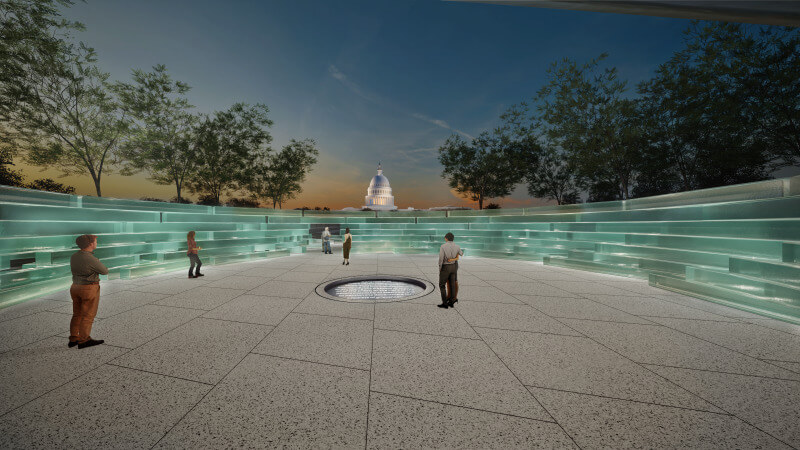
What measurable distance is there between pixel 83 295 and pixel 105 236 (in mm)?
5857

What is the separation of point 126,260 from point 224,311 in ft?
Answer: 18.7

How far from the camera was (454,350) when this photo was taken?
358 cm

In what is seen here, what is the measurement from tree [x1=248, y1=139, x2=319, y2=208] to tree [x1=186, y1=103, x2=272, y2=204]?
1813mm

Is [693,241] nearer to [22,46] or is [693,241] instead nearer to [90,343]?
[90,343]

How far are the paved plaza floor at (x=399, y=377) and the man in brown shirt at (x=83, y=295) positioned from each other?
0.17 m

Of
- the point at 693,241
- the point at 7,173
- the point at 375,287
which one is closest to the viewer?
the point at 693,241

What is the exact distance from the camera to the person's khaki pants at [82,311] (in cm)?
359

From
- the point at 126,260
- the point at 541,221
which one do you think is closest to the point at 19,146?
the point at 126,260

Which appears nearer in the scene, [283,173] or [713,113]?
[713,113]

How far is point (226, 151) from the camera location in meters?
28.0

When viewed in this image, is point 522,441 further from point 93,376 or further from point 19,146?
point 19,146

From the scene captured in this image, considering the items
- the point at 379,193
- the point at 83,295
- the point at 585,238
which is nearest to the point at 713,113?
the point at 585,238

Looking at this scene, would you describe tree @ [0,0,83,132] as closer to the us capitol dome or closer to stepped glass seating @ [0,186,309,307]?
stepped glass seating @ [0,186,309,307]

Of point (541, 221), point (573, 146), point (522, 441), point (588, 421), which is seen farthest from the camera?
point (573, 146)
